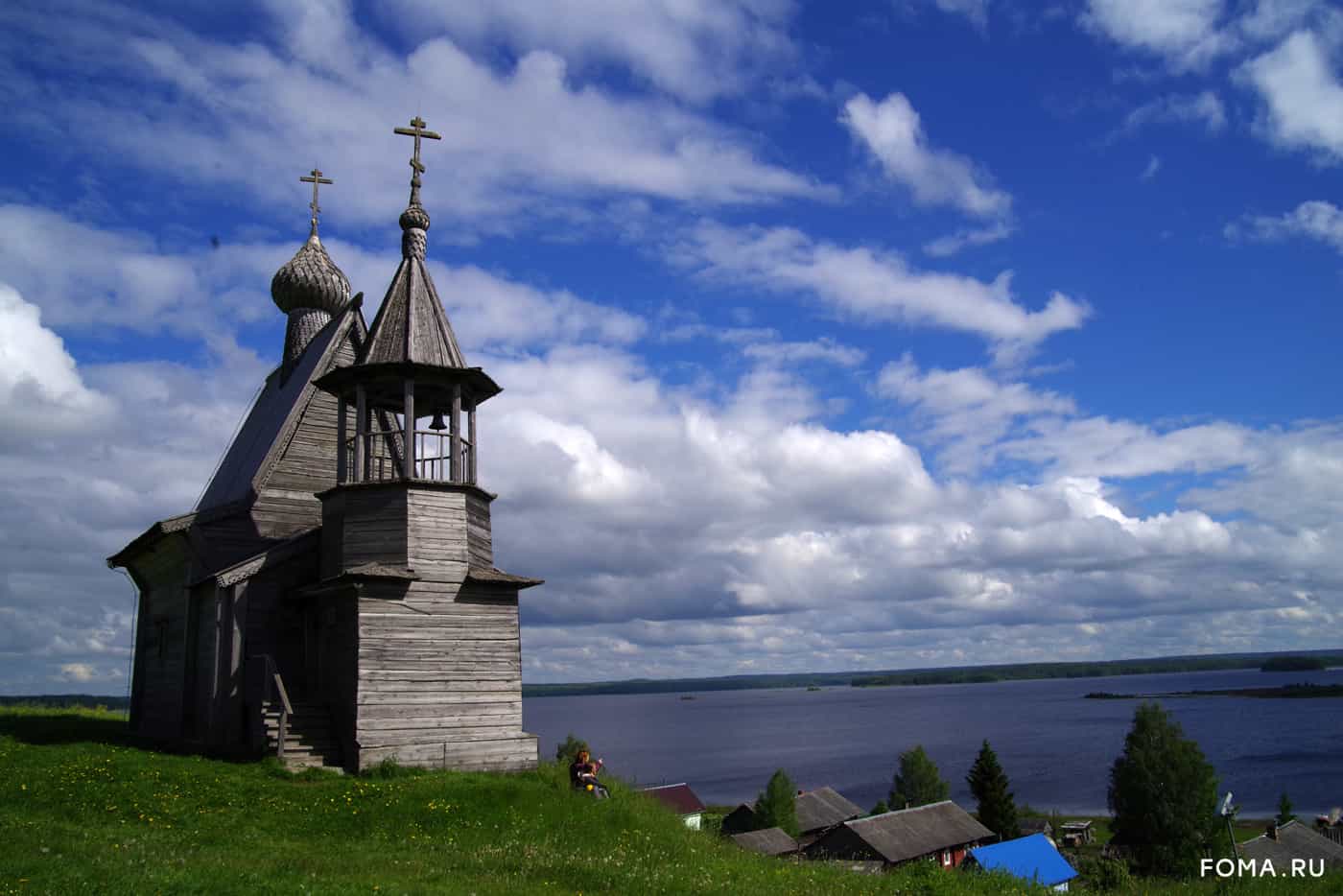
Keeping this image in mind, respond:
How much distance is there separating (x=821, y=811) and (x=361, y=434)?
43335mm

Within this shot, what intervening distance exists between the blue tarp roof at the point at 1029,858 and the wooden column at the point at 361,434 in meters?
25.8

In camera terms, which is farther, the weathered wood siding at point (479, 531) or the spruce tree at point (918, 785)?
the spruce tree at point (918, 785)

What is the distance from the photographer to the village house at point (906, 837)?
40.8m

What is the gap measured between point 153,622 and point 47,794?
1248 cm

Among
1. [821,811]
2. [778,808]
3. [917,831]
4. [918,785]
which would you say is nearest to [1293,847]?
[917,831]

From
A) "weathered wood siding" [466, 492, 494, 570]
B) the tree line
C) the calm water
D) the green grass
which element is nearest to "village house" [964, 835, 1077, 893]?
the tree line

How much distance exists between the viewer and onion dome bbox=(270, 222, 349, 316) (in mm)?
33438

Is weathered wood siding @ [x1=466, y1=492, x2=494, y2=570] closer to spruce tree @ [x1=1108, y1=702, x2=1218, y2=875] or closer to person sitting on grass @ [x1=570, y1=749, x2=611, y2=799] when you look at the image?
person sitting on grass @ [x1=570, y1=749, x2=611, y2=799]

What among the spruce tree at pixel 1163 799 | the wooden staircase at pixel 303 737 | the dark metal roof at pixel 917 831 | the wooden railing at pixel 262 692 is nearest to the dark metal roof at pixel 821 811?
the dark metal roof at pixel 917 831

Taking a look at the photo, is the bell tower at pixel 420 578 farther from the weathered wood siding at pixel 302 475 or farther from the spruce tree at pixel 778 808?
the spruce tree at pixel 778 808

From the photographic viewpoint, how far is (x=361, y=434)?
2155cm

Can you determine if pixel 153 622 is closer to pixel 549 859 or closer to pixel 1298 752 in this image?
pixel 549 859

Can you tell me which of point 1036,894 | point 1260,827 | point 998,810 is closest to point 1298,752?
point 1260,827

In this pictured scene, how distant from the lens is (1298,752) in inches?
4360
